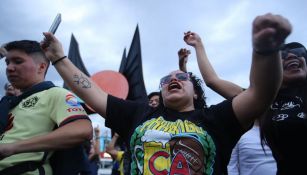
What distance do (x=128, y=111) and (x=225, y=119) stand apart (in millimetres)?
698

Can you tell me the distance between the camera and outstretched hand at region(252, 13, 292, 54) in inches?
55.4

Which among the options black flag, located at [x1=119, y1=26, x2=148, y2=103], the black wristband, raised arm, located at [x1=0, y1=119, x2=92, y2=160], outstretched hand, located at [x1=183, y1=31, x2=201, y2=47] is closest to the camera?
the black wristband

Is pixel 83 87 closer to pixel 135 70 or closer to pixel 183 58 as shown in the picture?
pixel 183 58

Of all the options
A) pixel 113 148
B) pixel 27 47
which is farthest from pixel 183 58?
pixel 113 148

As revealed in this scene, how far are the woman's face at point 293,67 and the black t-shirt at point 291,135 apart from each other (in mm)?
126

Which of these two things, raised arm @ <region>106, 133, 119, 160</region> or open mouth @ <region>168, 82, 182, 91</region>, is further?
raised arm @ <region>106, 133, 119, 160</region>

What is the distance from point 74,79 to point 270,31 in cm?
152

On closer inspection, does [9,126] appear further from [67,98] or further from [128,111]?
[128,111]

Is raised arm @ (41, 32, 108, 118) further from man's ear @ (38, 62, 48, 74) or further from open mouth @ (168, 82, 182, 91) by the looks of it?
open mouth @ (168, 82, 182, 91)

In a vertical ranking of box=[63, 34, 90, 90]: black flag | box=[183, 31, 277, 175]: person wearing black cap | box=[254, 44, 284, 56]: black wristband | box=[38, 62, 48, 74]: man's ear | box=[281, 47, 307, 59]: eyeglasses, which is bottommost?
box=[183, 31, 277, 175]: person wearing black cap

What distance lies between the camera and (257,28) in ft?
4.82

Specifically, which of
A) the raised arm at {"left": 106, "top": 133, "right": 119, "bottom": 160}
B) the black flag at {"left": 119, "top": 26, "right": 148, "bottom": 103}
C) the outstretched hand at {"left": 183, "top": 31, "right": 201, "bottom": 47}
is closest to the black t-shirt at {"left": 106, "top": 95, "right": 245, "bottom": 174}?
the outstretched hand at {"left": 183, "top": 31, "right": 201, "bottom": 47}

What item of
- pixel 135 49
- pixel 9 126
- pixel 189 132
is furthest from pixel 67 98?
pixel 135 49

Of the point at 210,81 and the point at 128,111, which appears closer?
the point at 128,111
